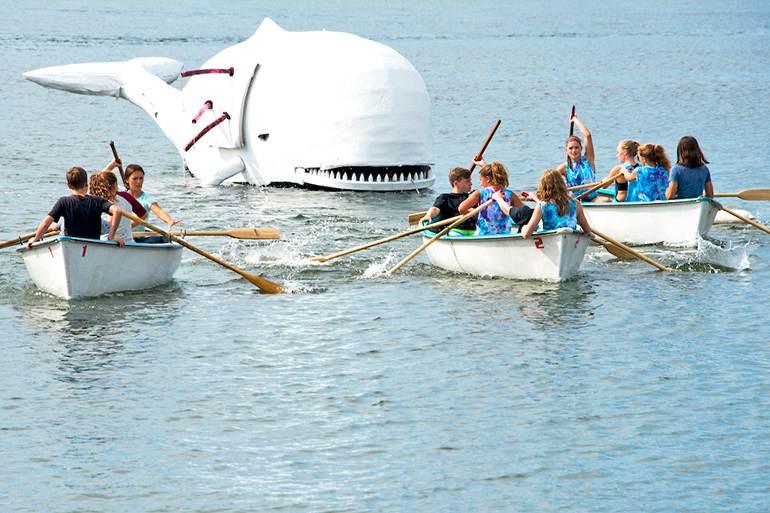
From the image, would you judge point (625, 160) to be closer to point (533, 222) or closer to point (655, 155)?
point (655, 155)

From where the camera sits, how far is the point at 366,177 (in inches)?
806

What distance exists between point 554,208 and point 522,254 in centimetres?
77

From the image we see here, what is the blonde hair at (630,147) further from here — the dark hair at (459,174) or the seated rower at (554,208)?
the dark hair at (459,174)

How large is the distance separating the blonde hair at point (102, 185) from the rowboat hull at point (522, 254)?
4815 millimetres

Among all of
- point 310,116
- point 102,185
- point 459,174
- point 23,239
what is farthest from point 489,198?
point 310,116

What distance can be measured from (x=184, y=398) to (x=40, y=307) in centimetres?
382

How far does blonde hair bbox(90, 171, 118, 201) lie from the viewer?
39.1 ft

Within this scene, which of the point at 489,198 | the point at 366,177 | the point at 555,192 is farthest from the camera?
the point at 366,177

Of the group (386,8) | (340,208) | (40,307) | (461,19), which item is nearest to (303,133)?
(340,208)

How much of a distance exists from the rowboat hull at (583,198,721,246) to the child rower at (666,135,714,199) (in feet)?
0.82

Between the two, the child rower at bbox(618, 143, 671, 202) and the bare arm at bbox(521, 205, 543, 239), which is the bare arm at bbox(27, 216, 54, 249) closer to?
the bare arm at bbox(521, 205, 543, 239)

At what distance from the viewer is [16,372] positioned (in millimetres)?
10039

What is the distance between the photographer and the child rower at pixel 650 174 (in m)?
15.4

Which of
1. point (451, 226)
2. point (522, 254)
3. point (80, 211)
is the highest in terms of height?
point (80, 211)
